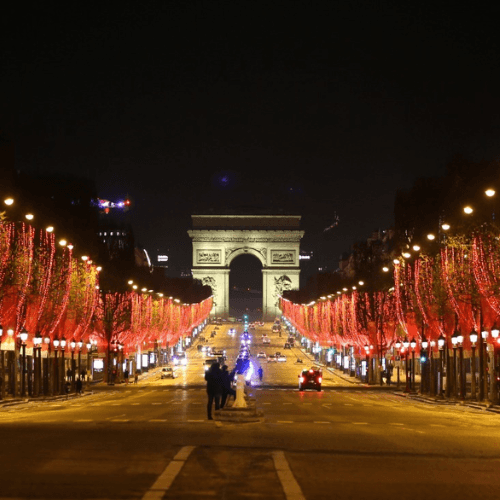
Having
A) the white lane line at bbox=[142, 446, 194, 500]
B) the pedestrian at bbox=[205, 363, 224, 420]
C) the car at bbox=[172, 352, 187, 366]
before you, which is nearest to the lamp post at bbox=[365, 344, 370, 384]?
the car at bbox=[172, 352, 187, 366]

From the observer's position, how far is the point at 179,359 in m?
138

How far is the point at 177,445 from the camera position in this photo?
66.6ft

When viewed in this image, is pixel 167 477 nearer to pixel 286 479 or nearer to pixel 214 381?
pixel 286 479

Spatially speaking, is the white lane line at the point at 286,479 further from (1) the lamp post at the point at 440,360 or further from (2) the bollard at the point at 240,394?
(1) the lamp post at the point at 440,360

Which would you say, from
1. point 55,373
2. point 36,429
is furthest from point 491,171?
point 36,429

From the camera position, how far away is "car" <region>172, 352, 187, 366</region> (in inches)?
5254

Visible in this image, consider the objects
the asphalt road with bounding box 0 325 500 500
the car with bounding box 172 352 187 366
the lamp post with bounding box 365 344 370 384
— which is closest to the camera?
the asphalt road with bounding box 0 325 500 500

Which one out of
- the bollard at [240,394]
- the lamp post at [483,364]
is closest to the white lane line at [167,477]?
the bollard at [240,394]

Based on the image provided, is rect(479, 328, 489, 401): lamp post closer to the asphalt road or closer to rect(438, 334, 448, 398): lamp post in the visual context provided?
rect(438, 334, 448, 398): lamp post

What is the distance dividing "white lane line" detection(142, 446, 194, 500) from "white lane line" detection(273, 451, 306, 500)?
136cm

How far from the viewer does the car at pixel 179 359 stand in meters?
133

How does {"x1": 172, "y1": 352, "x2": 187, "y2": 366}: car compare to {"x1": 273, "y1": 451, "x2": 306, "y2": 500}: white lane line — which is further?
{"x1": 172, "y1": 352, "x2": 187, "y2": 366}: car

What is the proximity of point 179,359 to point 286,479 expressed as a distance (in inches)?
4890

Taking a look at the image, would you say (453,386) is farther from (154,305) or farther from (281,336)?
(281,336)
